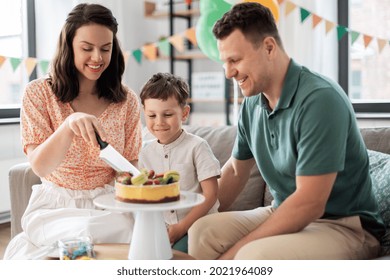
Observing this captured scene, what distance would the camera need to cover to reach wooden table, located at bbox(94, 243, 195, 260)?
1508 millimetres

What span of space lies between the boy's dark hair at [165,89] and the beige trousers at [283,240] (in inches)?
16.2

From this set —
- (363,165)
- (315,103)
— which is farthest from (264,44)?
(363,165)

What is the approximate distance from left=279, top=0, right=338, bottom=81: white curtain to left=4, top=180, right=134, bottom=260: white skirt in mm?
2453

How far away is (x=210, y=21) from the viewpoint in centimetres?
345

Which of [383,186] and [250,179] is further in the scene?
[250,179]

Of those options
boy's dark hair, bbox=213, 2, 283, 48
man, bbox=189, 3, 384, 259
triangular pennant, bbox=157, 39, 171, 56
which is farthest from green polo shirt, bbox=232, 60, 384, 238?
triangular pennant, bbox=157, 39, 171, 56

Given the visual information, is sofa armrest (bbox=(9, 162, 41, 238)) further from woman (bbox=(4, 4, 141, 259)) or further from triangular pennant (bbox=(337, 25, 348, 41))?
triangular pennant (bbox=(337, 25, 348, 41))

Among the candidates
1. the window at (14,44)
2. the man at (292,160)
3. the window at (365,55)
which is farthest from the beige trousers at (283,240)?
the window at (14,44)

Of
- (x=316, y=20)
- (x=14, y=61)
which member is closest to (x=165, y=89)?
(x=14, y=61)

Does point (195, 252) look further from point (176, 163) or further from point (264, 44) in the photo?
point (264, 44)

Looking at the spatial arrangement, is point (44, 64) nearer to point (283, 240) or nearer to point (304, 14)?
point (304, 14)

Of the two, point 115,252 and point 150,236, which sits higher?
point 150,236

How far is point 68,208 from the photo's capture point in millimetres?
1818

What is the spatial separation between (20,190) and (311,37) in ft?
8.26
